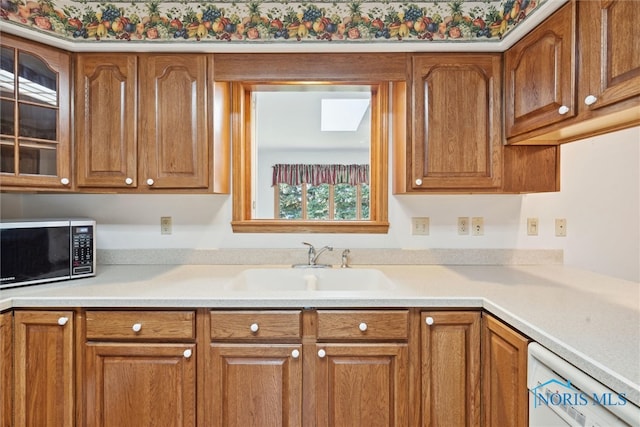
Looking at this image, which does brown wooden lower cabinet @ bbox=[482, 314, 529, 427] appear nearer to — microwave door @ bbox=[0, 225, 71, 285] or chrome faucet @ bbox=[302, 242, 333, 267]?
chrome faucet @ bbox=[302, 242, 333, 267]

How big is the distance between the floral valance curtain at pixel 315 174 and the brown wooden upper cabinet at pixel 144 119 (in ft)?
4.33

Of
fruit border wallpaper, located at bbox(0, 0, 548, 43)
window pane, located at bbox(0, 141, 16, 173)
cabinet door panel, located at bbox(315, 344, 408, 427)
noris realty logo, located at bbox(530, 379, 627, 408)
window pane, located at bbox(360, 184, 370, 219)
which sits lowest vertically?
cabinet door panel, located at bbox(315, 344, 408, 427)

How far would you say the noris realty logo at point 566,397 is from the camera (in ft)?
2.52

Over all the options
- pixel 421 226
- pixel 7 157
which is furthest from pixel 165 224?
pixel 421 226

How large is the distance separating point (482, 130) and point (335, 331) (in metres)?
1.22

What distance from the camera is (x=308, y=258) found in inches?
77.7

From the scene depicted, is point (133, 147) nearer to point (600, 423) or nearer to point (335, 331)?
point (335, 331)

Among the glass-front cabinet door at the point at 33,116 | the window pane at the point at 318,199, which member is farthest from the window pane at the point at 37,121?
the window pane at the point at 318,199

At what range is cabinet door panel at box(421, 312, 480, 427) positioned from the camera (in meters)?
1.34

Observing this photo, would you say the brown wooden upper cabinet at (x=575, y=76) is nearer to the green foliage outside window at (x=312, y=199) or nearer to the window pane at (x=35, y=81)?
the green foliage outside window at (x=312, y=199)

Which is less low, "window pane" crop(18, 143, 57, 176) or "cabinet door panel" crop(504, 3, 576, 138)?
"cabinet door panel" crop(504, 3, 576, 138)

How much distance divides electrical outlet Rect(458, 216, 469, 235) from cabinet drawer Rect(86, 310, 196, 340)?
1550 mm

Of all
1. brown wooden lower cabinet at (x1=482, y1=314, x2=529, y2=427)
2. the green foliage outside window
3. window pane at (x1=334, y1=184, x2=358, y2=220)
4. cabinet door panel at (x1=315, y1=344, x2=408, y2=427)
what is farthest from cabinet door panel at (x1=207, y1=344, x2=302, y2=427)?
the green foliage outside window

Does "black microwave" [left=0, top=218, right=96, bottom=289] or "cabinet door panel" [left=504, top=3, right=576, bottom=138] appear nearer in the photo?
"cabinet door panel" [left=504, top=3, right=576, bottom=138]
